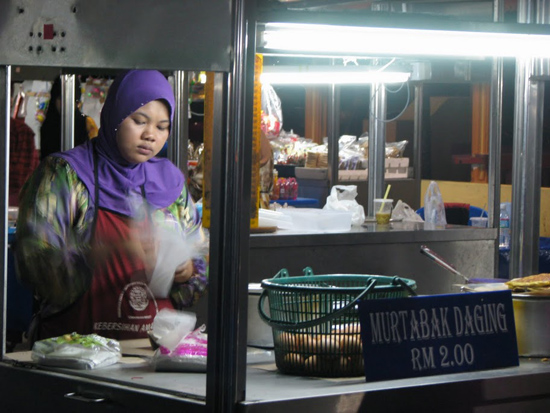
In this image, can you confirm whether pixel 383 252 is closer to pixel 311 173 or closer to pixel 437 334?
pixel 437 334

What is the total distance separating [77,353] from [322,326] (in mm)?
620

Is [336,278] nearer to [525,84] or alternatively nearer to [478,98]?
[525,84]

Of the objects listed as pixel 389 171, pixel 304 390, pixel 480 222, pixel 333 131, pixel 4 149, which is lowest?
pixel 304 390

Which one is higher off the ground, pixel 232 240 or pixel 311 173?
pixel 311 173

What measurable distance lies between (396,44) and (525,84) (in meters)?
1.95

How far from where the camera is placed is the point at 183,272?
3.01 meters

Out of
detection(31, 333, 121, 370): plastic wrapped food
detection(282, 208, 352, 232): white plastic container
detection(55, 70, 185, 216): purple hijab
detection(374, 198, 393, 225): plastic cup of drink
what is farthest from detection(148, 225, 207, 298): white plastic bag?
detection(374, 198, 393, 225): plastic cup of drink

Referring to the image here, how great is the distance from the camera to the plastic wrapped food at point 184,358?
206cm

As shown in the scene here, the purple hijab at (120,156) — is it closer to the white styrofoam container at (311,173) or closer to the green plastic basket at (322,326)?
the green plastic basket at (322,326)

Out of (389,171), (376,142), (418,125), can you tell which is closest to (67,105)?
(376,142)

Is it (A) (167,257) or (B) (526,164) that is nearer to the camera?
(A) (167,257)

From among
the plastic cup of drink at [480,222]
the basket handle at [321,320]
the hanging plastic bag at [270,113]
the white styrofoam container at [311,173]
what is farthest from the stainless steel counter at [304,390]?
the white styrofoam container at [311,173]

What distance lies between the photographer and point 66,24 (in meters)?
1.92

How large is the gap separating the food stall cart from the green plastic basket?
0.04 m
